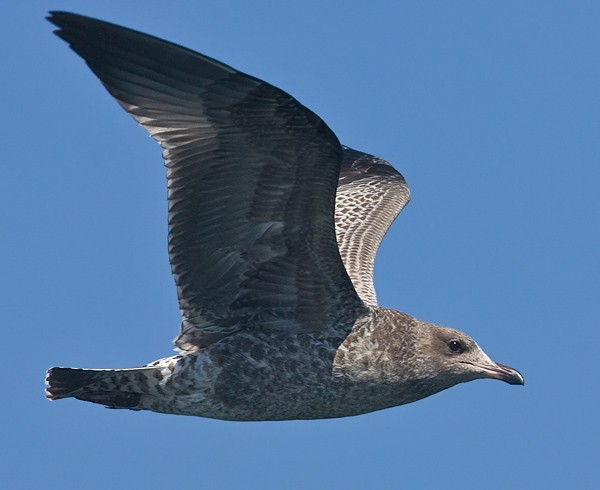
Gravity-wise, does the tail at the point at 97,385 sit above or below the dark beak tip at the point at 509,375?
below

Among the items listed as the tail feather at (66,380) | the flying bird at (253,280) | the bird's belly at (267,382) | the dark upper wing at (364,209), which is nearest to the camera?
the flying bird at (253,280)

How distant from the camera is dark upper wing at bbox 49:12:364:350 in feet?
34.6

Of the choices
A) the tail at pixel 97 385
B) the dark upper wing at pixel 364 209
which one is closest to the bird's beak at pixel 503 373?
the dark upper wing at pixel 364 209

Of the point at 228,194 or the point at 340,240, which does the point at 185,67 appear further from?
the point at 340,240

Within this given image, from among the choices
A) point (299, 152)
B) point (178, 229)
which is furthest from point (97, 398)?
point (299, 152)

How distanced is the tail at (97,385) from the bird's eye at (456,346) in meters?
2.52

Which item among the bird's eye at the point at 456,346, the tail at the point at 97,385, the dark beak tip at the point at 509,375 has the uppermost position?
the bird's eye at the point at 456,346

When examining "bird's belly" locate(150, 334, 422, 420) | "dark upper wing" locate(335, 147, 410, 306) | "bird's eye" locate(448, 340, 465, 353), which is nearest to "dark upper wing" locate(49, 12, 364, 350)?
"bird's belly" locate(150, 334, 422, 420)

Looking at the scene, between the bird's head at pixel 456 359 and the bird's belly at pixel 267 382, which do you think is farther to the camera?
the bird's head at pixel 456 359

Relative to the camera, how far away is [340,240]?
14.6m

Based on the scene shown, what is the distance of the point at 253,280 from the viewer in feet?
38.9

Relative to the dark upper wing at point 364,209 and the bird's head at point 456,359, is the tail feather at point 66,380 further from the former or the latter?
the dark upper wing at point 364,209

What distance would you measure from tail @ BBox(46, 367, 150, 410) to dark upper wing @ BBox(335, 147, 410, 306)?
2.58 m

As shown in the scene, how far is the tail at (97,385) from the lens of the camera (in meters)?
11.8
